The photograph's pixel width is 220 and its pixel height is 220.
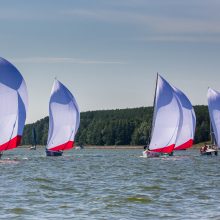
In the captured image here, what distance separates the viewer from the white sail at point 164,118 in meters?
79.8

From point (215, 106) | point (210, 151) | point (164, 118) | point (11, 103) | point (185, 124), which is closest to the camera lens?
point (11, 103)

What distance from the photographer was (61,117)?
3477 inches

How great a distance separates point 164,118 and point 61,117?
46.8 feet

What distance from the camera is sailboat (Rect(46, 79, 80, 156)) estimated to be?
287ft

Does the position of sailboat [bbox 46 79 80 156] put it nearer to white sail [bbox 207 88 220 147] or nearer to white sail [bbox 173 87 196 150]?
white sail [bbox 173 87 196 150]

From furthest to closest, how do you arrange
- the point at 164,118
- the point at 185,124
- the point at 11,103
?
1. the point at 185,124
2. the point at 164,118
3. the point at 11,103

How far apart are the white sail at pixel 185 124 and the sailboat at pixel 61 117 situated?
41.8ft

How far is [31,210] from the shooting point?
2934cm

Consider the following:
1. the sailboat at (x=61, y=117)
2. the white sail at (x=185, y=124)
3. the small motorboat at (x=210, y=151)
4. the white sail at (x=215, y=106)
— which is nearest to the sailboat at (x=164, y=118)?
the white sail at (x=185, y=124)

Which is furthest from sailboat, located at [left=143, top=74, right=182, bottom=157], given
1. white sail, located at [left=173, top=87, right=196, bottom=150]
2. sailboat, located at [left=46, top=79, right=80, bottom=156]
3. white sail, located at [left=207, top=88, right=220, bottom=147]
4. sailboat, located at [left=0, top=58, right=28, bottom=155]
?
sailboat, located at [left=0, top=58, right=28, bottom=155]

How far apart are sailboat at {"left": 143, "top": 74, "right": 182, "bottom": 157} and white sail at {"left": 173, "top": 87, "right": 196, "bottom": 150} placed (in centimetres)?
245

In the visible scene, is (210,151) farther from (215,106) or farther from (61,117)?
(61,117)

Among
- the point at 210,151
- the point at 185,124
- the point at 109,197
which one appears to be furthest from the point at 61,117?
the point at 109,197

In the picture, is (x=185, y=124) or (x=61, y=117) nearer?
(x=185, y=124)
